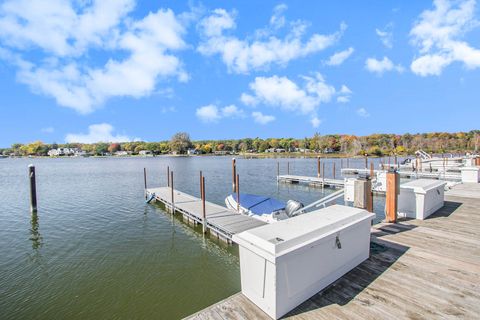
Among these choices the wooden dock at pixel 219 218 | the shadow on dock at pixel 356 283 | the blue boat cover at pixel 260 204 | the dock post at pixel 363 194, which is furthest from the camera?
the blue boat cover at pixel 260 204

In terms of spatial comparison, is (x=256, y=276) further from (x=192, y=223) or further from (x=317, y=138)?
(x=317, y=138)

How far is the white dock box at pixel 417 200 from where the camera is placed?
21.0 feet

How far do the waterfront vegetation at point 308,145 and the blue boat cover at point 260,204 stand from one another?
234 ft

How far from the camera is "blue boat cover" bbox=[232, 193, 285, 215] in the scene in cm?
1121

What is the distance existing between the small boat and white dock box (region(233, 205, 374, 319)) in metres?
5.25

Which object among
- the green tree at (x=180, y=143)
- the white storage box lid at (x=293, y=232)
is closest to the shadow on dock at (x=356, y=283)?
the white storage box lid at (x=293, y=232)

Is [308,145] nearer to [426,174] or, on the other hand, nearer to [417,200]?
[426,174]

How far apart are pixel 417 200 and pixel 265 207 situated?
6235mm

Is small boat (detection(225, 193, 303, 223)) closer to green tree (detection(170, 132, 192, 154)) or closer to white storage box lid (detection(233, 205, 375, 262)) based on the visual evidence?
white storage box lid (detection(233, 205, 375, 262))

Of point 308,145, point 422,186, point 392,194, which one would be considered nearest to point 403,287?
point 392,194

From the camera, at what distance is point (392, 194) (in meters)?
5.98

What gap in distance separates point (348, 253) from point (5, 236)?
13970 mm

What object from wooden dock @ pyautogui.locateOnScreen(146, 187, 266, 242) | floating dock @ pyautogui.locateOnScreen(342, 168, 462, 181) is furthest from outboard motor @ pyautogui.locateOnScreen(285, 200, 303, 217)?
floating dock @ pyautogui.locateOnScreen(342, 168, 462, 181)

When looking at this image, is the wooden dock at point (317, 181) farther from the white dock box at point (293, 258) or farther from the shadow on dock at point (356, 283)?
the white dock box at point (293, 258)
